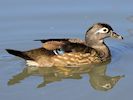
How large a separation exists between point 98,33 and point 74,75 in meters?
1.13

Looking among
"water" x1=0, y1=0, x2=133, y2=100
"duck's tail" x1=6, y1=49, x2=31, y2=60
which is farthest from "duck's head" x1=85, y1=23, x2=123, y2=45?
"duck's tail" x1=6, y1=49, x2=31, y2=60

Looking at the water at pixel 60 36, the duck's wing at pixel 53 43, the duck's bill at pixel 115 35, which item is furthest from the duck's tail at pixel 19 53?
the duck's bill at pixel 115 35

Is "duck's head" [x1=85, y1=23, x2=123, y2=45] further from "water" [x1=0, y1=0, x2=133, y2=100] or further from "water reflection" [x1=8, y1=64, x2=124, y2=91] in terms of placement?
"water reflection" [x1=8, y1=64, x2=124, y2=91]

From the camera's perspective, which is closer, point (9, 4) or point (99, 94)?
point (99, 94)

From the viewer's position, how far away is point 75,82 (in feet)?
25.8

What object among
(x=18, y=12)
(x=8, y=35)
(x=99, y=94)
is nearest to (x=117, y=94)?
(x=99, y=94)

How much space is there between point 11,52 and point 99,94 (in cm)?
161

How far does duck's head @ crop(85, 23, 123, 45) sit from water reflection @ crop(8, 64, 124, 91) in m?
0.55

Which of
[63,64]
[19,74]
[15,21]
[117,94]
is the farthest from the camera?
[15,21]

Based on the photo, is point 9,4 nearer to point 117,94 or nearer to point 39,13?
point 39,13

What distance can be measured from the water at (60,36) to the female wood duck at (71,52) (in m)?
0.16

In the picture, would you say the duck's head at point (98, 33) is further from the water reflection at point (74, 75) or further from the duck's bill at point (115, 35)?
the water reflection at point (74, 75)

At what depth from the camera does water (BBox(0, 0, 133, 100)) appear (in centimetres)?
748

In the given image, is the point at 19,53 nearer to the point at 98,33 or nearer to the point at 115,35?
the point at 98,33
